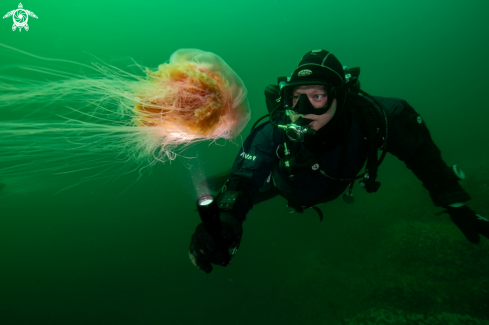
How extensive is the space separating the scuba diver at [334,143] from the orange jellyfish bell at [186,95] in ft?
2.40

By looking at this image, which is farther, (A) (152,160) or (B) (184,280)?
(B) (184,280)

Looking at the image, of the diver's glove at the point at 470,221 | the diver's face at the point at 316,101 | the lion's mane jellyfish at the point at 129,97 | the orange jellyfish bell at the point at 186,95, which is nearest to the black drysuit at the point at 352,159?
the diver's glove at the point at 470,221

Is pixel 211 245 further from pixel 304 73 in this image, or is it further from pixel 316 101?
pixel 304 73

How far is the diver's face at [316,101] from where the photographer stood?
87.1 inches

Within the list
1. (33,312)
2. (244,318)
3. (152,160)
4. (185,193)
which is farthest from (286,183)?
(185,193)

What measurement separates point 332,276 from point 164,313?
23.1ft

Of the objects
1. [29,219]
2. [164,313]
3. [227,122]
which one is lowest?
[164,313]

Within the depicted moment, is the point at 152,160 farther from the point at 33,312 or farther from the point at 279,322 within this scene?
the point at 33,312

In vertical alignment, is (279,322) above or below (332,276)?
below

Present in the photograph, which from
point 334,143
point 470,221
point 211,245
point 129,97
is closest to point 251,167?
point 211,245

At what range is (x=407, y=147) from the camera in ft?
7.72

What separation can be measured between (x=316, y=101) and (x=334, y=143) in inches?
25.8

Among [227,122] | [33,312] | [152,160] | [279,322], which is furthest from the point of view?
[33,312]

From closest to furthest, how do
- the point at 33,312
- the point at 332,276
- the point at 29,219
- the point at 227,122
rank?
1. the point at 227,122
2. the point at 332,276
3. the point at 33,312
4. the point at 29,219
